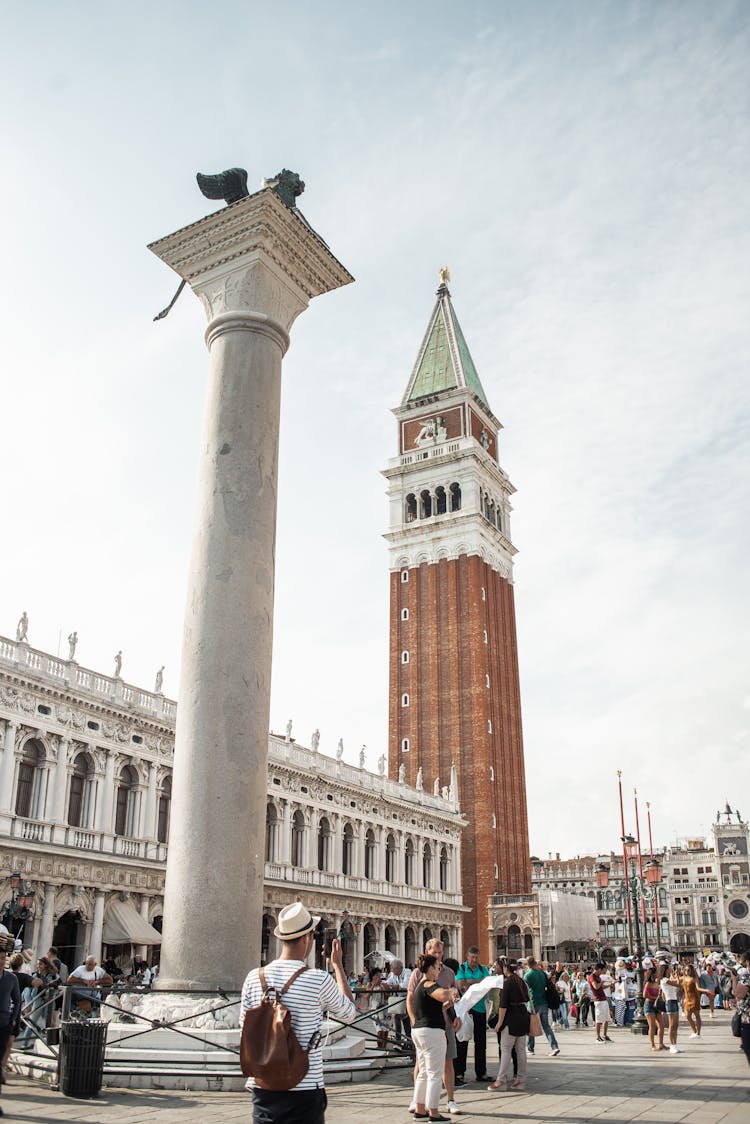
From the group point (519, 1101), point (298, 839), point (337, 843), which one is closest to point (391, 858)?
point (337, 843)

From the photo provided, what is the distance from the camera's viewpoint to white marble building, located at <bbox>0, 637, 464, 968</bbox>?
26797 millimetres

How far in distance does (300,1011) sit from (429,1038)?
14.6 ft

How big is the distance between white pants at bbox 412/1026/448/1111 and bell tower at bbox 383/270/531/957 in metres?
46.6

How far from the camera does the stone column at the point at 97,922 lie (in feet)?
91.8

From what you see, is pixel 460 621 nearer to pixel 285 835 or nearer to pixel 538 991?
pixel 285 835

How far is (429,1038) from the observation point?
8.41m

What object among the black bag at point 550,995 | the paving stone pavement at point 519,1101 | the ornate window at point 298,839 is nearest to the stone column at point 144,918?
the ornate window at point 298,839

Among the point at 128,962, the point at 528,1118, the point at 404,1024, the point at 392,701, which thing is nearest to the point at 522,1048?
the point at 528,1118

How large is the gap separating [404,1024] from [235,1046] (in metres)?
6.58

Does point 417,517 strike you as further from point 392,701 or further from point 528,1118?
point 528,1118

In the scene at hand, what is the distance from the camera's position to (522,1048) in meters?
10.8

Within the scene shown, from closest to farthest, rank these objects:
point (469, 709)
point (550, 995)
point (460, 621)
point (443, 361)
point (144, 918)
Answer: point (550, 995) < point (144, 918) < point (469, 709) < point (460, 621) < point (443, 361)

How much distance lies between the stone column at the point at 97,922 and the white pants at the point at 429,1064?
72.5ft

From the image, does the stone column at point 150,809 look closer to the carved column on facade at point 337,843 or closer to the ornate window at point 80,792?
the ornate window at point 80,792
